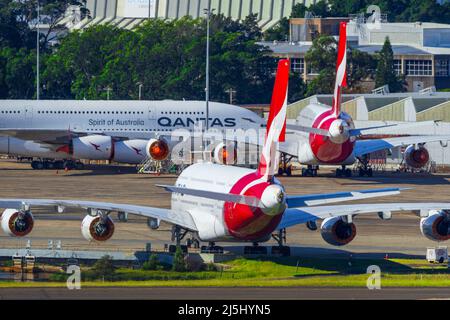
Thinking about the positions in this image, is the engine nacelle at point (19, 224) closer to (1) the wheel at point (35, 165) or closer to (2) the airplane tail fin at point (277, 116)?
(2) the airplane tail fin at point (277, 116)

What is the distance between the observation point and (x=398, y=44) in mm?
173750

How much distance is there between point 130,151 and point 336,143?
54.3 feet

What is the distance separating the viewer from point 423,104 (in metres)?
110

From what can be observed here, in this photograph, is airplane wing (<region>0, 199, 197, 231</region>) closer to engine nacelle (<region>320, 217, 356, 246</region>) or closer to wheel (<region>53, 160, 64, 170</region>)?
engine nacelle (<region>320, 217, 356, 246</region>)

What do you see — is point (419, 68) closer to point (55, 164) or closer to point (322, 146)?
point (55, 164)

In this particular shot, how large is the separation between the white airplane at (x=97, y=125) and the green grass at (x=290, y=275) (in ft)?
145

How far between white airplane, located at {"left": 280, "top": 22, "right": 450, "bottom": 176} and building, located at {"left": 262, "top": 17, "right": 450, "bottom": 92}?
218 feet

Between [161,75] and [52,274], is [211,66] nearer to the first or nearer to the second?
[161,75]

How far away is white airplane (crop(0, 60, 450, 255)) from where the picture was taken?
4656cm

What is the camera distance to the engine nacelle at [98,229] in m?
50.2

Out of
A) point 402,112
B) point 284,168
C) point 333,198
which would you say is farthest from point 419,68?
point 333,198

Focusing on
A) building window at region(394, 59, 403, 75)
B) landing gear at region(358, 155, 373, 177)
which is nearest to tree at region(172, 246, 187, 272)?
landing gear at region(358, 155, 373, 177)

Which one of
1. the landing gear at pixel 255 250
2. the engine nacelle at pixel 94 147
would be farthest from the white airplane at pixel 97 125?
the landing gear at pixel 255 250
